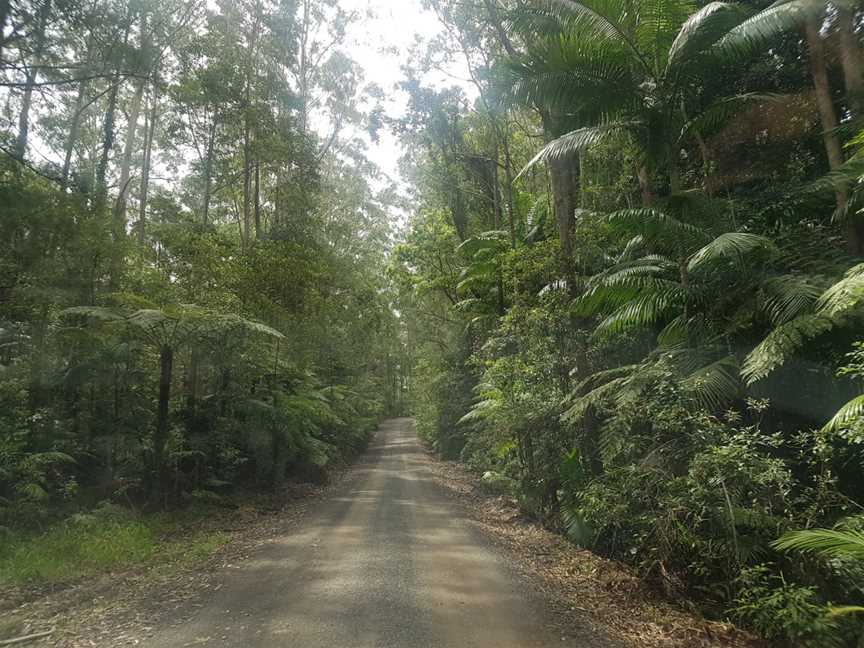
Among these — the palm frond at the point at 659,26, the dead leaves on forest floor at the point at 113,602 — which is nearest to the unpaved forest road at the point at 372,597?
the dead leaves on forest floor at the point at 113,602

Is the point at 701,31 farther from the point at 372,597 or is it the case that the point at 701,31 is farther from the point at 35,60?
the point at 35,60

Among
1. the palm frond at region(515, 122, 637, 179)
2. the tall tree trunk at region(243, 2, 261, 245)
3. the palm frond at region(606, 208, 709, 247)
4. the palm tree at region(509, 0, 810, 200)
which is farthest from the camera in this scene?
the tall tree trunk at region(243, 2, 261, 245)

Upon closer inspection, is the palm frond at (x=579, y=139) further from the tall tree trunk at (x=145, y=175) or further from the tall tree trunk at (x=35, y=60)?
the tall tree trunk at (x=145, y=175)

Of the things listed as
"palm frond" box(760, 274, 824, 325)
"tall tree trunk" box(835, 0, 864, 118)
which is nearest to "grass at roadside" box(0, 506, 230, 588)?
"palm frond" box(760, 274, 824, 325)

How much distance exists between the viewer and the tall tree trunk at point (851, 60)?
766cm

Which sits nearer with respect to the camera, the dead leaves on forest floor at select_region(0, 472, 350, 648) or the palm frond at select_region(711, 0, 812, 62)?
the dead leaves on forest floor at select_region(0, 472, 350, 648)

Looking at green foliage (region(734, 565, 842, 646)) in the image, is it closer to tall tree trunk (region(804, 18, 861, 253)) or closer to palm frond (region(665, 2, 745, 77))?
tall tree trunk (region(804, 18, 861, 253))

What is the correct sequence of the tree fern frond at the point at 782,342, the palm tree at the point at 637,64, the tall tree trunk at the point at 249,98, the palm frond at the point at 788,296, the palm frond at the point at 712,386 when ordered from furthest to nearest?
the tall tree trunk at the point at 249,98 < the palm tree at the point at 637,64 < the palm frond at the point at 788,296 < the palm frond at the point at 712,386 < the tree fern frond at the point at 782,342

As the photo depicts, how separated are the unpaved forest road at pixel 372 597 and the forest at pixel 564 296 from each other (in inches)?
66.7

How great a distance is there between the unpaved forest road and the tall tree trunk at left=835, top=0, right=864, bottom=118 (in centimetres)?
846

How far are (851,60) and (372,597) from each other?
10.0m

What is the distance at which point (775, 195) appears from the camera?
8664 mm

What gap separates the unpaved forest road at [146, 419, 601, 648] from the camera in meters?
4.52

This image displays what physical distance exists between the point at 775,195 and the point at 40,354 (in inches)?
537
